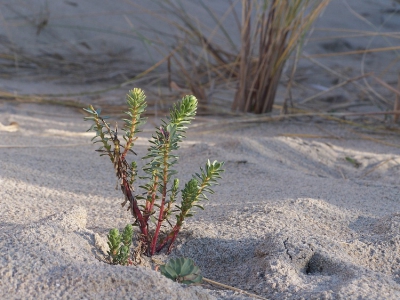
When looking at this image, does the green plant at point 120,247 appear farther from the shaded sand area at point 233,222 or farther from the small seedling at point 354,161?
the small seedling at point 354,161

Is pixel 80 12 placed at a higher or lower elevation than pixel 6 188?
Result: higher

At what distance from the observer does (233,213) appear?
1514 mm

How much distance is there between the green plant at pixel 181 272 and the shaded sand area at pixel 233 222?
0.13ft

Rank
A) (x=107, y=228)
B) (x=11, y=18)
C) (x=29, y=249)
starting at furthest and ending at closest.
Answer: (x=11, y=18) → (x=107, y=228) → (x=29, y=249)

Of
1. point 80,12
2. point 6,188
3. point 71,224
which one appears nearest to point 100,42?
point 80,12

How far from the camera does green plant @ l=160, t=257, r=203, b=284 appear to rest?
1095mm

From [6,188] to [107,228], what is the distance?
408 mm

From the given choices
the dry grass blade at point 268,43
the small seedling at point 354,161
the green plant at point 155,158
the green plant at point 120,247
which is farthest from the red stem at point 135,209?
the dry grass blade at point 268,43

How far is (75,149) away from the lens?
7.68 ft

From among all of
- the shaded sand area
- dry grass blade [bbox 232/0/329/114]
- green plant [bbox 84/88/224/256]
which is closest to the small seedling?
the shaded sand area

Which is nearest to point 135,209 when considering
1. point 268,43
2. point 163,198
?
point 163,198

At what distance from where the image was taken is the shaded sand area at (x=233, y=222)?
1.05 m

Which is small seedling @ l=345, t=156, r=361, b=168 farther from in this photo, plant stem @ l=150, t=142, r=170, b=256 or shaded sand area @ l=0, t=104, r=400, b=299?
plant stem @ l=150, t=142, r=170, b=256

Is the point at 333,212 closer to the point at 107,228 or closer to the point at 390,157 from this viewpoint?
the point at 107,228
